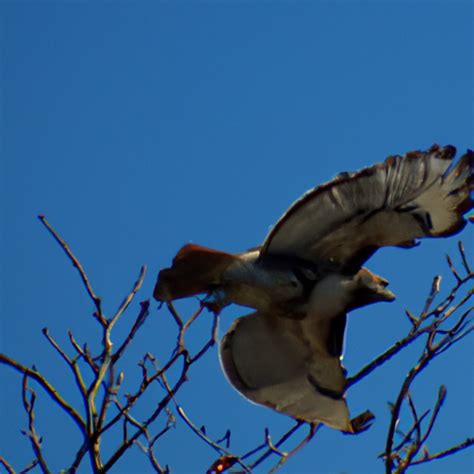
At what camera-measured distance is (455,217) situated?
5023mm

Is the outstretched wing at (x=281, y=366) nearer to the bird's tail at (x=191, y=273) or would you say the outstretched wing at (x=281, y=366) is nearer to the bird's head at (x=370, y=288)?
the bird's head at (x=370, y=288)

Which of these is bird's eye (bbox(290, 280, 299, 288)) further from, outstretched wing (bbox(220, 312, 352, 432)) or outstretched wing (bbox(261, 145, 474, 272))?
outstretched wing (bbox(220, 312, 352, 432))

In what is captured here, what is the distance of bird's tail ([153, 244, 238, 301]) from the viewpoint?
5027mm

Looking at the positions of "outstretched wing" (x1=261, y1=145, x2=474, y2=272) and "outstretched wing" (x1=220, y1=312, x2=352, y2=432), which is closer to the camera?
"outstretched wing" (x1=261, y1=145, x2=474, y2=272)

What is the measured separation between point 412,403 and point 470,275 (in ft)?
2.74

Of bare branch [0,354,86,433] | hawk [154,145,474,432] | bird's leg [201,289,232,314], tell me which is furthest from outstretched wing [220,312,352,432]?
bare branch [0,354,86,433]

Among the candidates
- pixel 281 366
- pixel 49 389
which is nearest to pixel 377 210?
pixel 281 366

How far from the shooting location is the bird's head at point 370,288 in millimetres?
5340

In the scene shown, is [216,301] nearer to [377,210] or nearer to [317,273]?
[317,273]

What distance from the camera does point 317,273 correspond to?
5.38 meters

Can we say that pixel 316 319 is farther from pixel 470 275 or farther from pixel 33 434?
pixel 33 434

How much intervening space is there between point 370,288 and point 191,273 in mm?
851

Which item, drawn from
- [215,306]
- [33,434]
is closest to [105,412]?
[33,434]

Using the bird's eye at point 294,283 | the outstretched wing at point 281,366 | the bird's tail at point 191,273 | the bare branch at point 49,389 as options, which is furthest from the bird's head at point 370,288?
the bare branch at point 49,389
